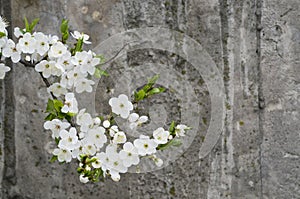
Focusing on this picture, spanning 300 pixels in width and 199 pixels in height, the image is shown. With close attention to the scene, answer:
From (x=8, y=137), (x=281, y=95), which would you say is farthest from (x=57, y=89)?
(x=281, y=95)

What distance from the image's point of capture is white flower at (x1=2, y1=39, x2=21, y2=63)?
1233 millimetres

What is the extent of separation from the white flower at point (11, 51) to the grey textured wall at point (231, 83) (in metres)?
0.39

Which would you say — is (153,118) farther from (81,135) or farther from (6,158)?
(6,158)

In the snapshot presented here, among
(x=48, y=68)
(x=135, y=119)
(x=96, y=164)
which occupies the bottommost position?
(x=96, y=164)

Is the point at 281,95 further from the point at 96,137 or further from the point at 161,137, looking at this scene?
the point at 96,137

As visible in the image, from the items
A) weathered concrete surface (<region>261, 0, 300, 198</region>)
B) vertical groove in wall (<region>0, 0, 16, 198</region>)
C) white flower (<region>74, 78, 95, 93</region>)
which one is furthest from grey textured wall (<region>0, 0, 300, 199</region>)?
white flower (<region>74, 78, 95, 93</region>)

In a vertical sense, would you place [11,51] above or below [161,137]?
above

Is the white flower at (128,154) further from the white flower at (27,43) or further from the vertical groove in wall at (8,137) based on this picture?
the vertical groove in wall at (8,137)

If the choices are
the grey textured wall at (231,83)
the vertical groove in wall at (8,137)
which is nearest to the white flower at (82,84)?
the grey textured wall at (231,83)

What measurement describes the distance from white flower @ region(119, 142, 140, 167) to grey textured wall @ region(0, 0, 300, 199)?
38 centimetres

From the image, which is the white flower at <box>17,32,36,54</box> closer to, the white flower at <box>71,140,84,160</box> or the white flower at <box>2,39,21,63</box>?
the white flower at <box>2,39,21,63</box>

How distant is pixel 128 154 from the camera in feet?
3.97

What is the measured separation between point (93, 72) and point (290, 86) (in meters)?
0.67

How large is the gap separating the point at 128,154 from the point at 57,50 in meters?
0.30
